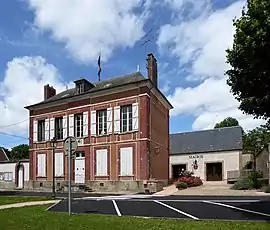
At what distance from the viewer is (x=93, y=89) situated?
102 feet

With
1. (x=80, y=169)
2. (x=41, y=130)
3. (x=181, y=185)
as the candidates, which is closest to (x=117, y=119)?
(x=80, y=169)

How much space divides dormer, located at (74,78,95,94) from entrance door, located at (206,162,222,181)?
1687cm

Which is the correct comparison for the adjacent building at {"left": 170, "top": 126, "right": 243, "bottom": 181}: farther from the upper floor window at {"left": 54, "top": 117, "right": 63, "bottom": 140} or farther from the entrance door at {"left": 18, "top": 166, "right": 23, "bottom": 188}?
the entrance door at {"left": 18, "top": 166, "right": 23, "bottom": 188}

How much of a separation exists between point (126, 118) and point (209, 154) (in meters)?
16.0

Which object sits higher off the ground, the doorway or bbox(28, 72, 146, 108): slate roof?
bbox(28, 72, 146, 108): slate roof

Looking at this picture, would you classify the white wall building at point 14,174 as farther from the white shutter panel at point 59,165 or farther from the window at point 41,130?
the white shutter panel at point 59,165

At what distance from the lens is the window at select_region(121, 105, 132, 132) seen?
27984mm

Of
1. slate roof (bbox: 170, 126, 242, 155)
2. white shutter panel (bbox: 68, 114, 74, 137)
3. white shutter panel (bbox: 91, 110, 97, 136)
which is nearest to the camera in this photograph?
white shutter panel (bbox: 91, 110, 97, 136)

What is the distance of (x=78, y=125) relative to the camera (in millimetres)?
31234

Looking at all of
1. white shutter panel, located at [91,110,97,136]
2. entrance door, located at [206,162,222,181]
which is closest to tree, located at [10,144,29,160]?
entrance door, located at [206,162,222,181]

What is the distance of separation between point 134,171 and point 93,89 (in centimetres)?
800

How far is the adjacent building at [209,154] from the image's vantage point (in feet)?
130

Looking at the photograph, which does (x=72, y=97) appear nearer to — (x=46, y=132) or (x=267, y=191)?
(x=46, y=132)

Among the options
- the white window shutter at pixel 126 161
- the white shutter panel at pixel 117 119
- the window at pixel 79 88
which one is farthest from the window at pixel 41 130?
the white window shutter at pixel 126 161
